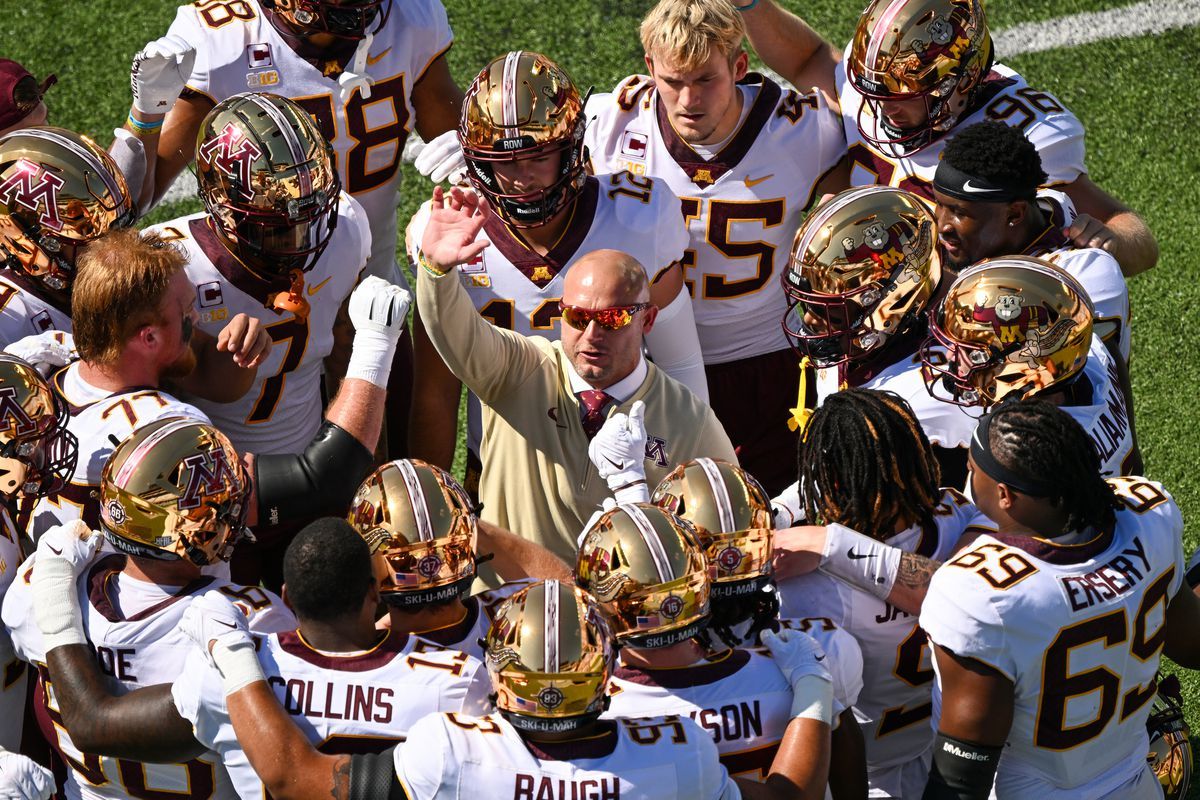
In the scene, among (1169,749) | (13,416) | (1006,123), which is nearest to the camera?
(13,416)

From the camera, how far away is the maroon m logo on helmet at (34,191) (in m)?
4.04

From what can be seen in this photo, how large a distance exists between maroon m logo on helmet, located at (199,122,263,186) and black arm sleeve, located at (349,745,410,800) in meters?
1.78

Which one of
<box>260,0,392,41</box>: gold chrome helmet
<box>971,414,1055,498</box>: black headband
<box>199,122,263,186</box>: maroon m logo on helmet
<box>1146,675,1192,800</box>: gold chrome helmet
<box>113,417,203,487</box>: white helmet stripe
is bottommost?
<box>1146,675,1192,800</box>: gold chrome helmet

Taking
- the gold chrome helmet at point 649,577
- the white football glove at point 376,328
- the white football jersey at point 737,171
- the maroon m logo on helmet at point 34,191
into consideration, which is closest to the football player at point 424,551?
the gold chrome helmet at point 649,577

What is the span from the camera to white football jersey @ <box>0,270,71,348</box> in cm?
412

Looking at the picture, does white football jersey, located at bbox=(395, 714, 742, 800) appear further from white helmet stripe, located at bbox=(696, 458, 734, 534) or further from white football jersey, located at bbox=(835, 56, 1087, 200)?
white football jersey, located at bbox=(835, 56, 1087, 200)

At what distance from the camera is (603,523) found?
3.11m

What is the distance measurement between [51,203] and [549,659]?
2.17 m

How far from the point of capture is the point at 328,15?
470 cm

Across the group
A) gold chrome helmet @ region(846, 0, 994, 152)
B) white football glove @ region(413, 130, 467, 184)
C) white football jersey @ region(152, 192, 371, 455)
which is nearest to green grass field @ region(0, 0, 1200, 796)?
gold chrome helmet @ region(846, 0, 994, 152)

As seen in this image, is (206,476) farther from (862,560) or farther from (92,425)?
(862,560)

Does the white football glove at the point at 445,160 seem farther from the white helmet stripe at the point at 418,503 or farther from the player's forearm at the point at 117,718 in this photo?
the player's forearm at the point at 117,718

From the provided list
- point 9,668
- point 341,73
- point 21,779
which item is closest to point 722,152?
point 341,73

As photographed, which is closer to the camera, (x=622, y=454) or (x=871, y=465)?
(x=871, y=465)
